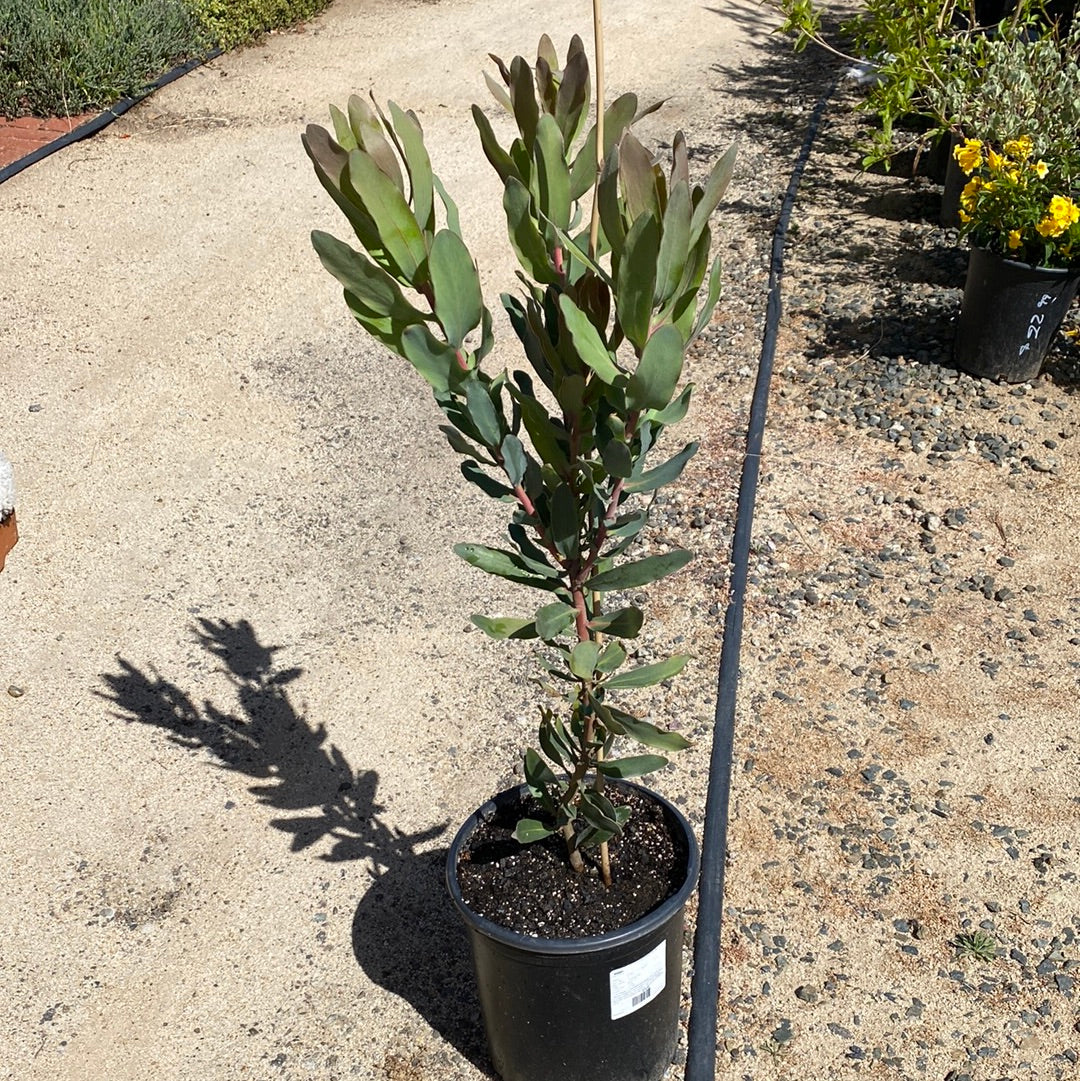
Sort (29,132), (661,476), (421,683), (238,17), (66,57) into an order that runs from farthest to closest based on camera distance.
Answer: (238,17) < (66,57) < (29,132) < (421,683) < (661,476)

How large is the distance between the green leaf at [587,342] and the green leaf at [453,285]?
135 mm

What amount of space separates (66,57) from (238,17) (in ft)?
5.10

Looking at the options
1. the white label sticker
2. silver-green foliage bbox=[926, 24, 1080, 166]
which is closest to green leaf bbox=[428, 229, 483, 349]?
the white label sticker

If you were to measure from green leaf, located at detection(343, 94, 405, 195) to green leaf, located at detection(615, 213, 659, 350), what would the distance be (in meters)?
0.30

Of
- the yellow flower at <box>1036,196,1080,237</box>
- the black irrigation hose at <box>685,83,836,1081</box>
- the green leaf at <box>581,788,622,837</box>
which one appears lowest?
the black irrigation hose at <box>685,83,836,1081</box>

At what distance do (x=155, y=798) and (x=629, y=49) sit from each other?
21.6 feet

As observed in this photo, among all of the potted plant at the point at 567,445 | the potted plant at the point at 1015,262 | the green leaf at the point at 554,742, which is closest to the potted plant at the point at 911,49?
the potted plant at the point at 1015,262

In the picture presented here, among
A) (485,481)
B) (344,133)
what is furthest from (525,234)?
(485,481)

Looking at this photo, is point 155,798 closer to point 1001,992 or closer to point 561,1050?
point 561,1050

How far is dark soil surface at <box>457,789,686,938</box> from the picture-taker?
6.90 feet

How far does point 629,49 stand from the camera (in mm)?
8023

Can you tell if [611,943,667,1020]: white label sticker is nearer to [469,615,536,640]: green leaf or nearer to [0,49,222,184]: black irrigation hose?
[469,615,536,640]: green leaf

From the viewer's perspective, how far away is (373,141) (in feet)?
4.88

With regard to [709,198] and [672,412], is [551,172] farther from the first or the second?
[672,412]
